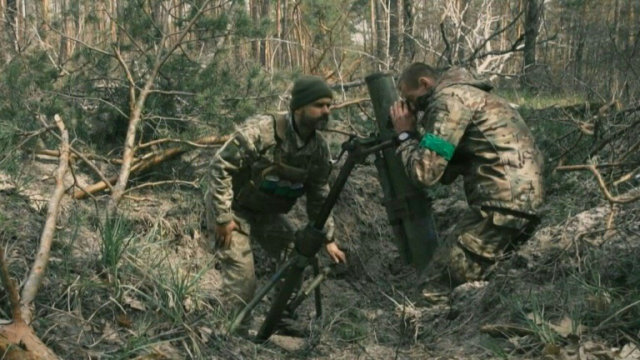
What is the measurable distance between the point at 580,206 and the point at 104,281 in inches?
146

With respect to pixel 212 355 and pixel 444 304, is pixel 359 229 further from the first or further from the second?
pixel 212 355

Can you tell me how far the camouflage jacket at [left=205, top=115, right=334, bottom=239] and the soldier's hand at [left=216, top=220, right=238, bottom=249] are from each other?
1.6 inches

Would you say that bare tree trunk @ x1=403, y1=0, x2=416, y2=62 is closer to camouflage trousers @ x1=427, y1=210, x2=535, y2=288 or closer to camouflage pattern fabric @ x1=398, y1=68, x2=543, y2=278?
camouflage pattern fabric @ x1=398, y1=68, x2=543, y2=278

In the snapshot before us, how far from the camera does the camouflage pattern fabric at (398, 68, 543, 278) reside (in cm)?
480

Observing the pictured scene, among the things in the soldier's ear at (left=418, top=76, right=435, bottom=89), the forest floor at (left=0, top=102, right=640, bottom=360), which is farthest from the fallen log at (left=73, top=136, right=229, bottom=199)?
the soldier's ear at (left=418, top=76, right=435, bottom=89)

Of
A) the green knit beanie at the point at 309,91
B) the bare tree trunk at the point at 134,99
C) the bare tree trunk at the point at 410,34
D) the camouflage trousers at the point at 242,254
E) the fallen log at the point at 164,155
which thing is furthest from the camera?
the bare tree trunk at the point at 410,34

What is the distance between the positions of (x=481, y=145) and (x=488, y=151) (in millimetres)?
63

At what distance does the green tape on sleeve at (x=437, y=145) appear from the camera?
15.3 feet

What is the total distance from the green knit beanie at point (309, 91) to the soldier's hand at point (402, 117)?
438 mm

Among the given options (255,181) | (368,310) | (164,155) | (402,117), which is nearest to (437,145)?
(402,117)

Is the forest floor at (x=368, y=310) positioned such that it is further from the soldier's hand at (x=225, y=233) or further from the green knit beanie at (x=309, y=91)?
the green knit beanie at (x=309, y=91)

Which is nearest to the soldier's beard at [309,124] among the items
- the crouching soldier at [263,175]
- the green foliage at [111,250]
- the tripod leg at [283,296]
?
the crouching soldier at [263,175]

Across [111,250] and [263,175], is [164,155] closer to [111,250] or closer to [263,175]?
[263,175]

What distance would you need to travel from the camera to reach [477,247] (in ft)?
16.3
